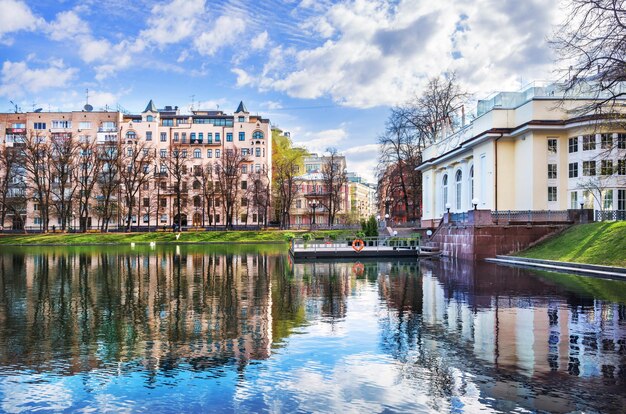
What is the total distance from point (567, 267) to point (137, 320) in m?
19.1

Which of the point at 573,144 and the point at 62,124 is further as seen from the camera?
the point at 62,124

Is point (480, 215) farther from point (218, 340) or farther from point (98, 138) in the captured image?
point (98, 138)

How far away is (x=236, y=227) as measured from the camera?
7550cm

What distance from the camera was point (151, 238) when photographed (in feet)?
206

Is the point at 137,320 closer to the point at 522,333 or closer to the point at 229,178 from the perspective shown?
the point at 522,333

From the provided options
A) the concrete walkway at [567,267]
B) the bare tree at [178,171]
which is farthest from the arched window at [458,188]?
the bare tree at [178,171]

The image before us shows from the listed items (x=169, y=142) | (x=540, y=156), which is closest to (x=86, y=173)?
(x=169, y=142)

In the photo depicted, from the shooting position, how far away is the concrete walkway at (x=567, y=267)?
65.5ft

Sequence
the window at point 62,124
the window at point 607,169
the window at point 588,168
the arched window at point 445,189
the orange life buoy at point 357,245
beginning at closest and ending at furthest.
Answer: the window at point 607,169
the window at point 588,168
the orange life buoy at point 357,245
the arched window at point 445,189
the window at point 62,124

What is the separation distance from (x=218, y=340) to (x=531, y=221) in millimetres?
25579

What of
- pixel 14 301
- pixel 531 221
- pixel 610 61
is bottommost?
pixel 14 301

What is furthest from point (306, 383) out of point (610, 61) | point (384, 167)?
point (384, 167)

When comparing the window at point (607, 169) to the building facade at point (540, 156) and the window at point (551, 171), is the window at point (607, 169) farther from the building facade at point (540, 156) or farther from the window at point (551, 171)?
the window at point (551, 171)

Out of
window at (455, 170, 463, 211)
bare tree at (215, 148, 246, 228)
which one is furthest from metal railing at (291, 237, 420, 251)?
bare tree at (215, 148, 246, 228)
